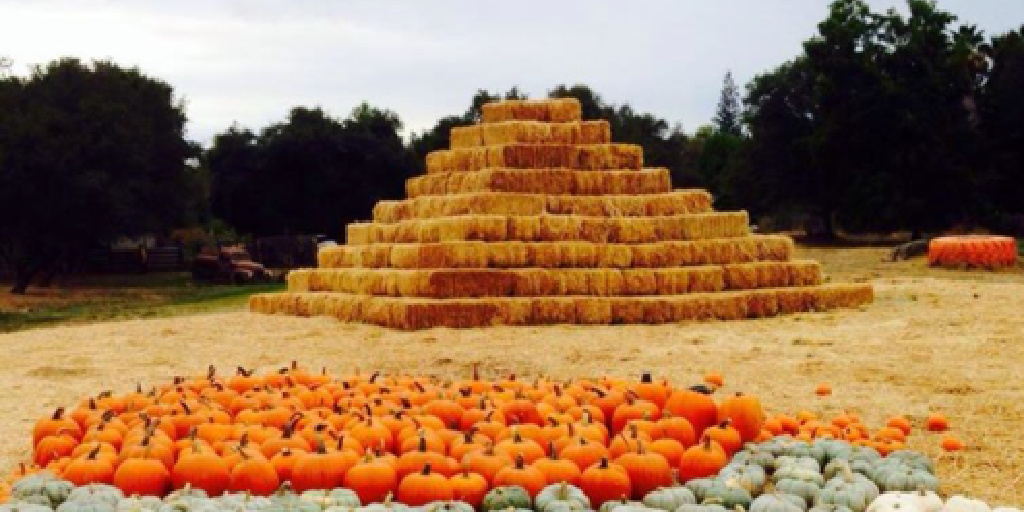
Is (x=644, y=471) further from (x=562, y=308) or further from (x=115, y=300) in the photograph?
(x=115, y=300)

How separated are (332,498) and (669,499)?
1751 millimetres

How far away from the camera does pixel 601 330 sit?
53.7 feet

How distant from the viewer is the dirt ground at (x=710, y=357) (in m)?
8.96

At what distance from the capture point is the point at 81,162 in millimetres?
39781

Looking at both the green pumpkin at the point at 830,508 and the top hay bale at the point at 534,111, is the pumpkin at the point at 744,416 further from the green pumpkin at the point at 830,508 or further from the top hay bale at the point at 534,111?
the top hay bale at the point at 534,111

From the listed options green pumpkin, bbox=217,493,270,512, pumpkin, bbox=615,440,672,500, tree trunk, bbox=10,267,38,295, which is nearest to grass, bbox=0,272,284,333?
tree trunk, bbox=10,267,38,295

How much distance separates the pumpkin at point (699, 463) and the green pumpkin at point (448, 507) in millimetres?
1522

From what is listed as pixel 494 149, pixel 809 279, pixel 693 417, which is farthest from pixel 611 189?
pixel 693 417

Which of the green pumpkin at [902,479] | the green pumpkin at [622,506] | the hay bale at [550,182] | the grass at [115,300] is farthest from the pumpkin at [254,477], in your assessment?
the grass at [115,300]

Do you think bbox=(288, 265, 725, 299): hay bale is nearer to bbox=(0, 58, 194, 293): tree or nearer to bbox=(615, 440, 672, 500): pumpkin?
bbox=(615, 440, 672, 500): pumpkin

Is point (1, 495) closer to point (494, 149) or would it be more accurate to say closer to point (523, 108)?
point (494, 149)

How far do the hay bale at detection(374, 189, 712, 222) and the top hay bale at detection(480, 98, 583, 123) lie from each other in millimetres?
2392

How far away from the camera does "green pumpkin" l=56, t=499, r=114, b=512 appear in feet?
18.0

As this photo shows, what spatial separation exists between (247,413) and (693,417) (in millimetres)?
3001
